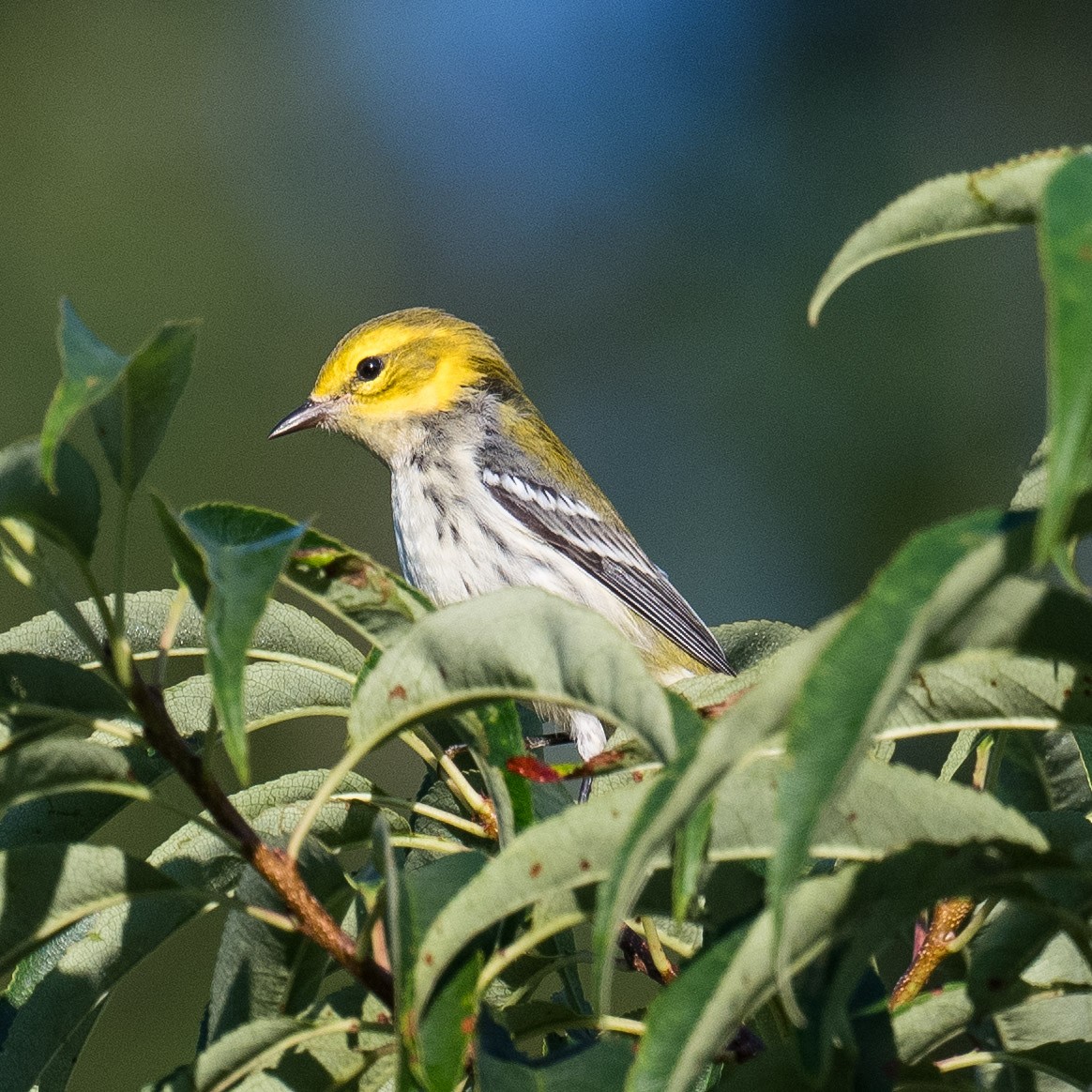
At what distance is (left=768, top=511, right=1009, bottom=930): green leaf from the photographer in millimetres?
842

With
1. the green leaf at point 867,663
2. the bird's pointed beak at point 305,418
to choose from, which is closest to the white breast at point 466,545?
the bird's pointed beak at point 305,418

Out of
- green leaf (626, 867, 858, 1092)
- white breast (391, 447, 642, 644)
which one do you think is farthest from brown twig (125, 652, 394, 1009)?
white breast (391, 447, 642, 644)

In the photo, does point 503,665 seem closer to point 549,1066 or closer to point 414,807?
point 549,1066

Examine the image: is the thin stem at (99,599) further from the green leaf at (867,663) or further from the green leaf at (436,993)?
the green leaf at (867,663)

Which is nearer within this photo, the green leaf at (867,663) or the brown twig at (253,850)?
the green leaf at (867,663)

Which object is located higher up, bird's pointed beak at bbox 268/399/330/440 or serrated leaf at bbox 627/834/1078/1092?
serrated leaf at bbox 627/834/1078/1092

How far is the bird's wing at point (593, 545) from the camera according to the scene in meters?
4.95

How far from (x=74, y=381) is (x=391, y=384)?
4209mm

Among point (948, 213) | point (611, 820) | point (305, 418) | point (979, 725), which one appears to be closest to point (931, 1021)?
point (979, 725)

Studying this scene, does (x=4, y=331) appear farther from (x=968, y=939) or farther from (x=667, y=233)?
(x=968, y=939)

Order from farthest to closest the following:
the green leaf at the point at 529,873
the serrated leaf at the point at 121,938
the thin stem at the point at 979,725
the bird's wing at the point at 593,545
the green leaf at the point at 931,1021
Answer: the bird's wing at the point at 593,545 → the serrated leaf at the point at 121,938 → the thin stem at the point at 979,725 → the green leaf at the point at 931,1021 → the green leaf at the point at 529,873

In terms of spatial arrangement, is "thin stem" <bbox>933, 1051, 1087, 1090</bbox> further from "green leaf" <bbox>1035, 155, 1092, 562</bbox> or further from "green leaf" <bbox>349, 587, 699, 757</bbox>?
"green leaf" <bbox>1035, 155, 1092, 562</bbox>

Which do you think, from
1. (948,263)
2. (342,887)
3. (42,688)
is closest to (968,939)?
(342,887)

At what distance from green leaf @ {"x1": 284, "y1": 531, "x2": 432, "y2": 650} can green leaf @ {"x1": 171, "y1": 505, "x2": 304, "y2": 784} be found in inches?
12.9
